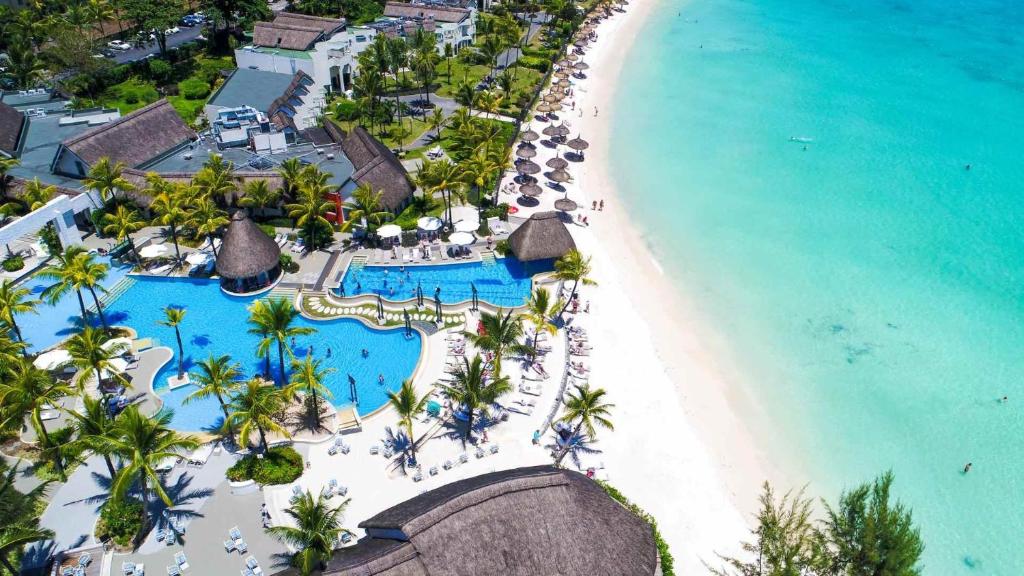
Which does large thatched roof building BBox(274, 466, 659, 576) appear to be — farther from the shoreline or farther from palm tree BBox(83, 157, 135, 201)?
palm tree BBox(83, 157, 135, 201)

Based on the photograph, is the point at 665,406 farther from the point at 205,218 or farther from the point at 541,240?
the point at 205,218

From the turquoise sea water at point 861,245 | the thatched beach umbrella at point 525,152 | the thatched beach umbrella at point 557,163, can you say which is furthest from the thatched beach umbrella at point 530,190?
the turquoise sea water at point 861,245

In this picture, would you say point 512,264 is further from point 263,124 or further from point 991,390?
point 991,390

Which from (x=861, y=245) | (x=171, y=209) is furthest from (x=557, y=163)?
(x=171, y=209)

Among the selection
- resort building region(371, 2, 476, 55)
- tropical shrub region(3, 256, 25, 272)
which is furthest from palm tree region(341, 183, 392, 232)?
resort building region(371, 2, 476, 55)

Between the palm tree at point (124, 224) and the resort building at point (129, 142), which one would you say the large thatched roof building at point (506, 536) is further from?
the resort building at point (129, 142)
